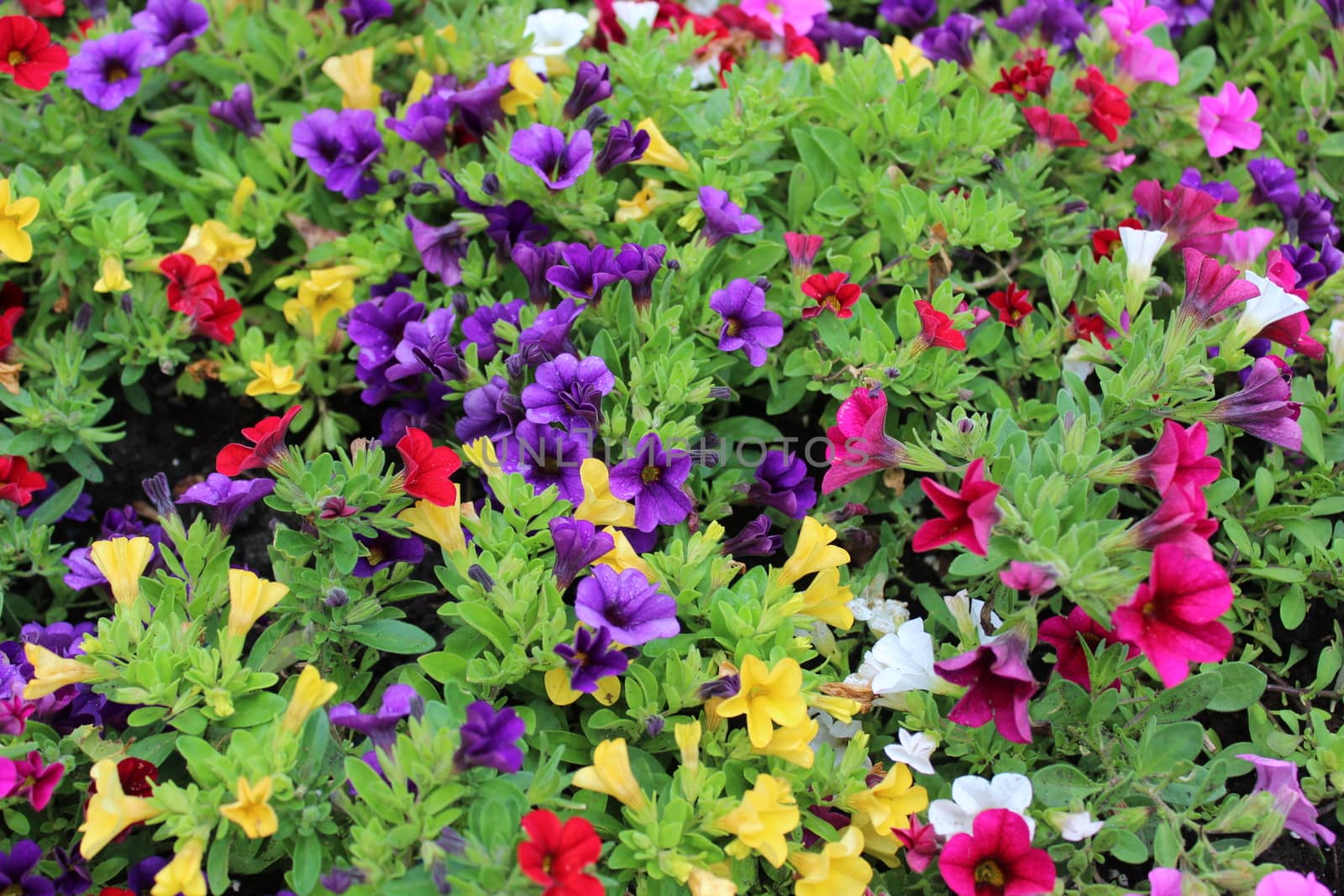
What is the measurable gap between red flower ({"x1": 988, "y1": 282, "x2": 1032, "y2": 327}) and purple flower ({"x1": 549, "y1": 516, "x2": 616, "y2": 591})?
47.4 inches

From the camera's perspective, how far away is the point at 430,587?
2365 millimetres

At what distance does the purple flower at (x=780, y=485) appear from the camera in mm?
2604

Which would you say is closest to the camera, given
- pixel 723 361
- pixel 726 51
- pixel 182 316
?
pixel 723 361

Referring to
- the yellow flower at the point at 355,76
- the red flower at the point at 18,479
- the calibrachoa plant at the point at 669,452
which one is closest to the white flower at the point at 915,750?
the calibrachoa plant at the point at 669,452

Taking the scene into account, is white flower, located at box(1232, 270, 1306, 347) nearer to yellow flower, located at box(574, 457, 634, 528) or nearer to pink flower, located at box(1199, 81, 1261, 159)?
pink flower, located at box(1199, 81, 1261, 159)

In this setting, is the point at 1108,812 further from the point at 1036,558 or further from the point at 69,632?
the point at 69,632

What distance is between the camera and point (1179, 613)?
183 centimetres

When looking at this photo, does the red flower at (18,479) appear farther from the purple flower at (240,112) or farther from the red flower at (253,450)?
the purple flower at (240,112)

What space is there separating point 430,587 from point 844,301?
1177 millimetres

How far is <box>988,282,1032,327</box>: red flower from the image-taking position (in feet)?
9.00

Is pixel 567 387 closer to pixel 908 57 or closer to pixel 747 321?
pixel 747 321

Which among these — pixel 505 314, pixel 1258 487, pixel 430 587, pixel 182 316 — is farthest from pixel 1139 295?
pixel 182 316

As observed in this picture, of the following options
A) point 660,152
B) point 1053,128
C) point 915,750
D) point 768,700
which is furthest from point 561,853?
point 1053,128

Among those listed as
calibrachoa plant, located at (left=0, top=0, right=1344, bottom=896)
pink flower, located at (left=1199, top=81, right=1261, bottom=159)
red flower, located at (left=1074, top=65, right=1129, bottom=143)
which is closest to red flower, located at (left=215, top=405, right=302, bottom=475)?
calibrachoa plant, located at (left=0, top=0, right=1344, bottom=896)
